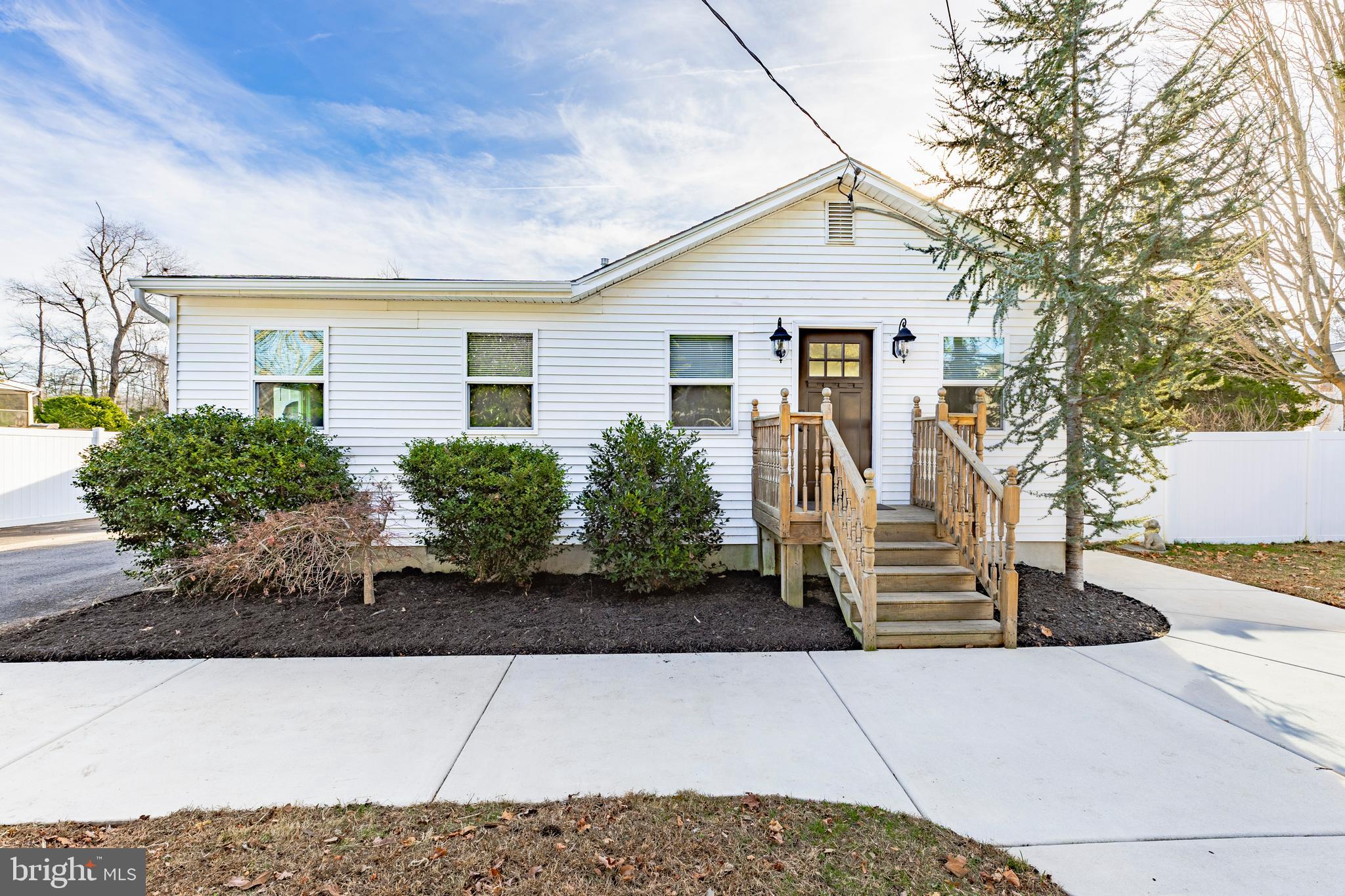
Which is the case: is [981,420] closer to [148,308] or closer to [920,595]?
[920,595]

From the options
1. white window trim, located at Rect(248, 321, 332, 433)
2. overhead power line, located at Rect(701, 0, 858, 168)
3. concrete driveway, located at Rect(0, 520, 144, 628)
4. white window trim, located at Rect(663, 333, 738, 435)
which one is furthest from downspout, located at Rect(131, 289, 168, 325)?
overhead power line, located at Rect(701, 0, 858, 168)

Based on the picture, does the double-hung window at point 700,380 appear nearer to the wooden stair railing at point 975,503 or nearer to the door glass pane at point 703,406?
the door glass pane at point 703,406

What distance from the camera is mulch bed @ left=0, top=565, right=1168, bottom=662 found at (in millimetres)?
4457

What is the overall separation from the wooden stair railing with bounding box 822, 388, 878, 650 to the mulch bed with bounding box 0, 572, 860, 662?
1.38 ft

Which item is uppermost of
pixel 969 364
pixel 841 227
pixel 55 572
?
pixel 841 227

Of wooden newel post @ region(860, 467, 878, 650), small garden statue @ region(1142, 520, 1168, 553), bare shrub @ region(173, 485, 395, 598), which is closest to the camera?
wooden newel post @ region(860, 467, 878, 650)

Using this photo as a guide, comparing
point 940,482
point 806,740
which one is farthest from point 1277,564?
point 806,740

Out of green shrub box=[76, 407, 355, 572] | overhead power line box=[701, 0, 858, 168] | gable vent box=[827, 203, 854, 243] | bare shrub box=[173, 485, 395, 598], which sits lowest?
bare shrub box=[173, 485, 395, 598]

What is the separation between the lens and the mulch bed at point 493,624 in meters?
4.46

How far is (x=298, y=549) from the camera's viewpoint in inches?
193

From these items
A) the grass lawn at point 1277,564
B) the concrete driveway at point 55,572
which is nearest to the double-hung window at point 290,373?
the concrete driveway at point 55,572

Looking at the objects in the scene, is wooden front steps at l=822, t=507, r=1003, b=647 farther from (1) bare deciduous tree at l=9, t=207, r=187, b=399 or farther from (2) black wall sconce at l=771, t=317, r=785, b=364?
(1) bare deciduous tree at l=9, t=207, r=187, b=399

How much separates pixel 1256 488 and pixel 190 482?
1418cm

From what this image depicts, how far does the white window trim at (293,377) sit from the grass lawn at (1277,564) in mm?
11106
